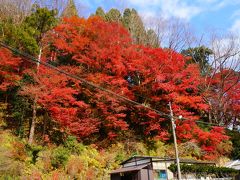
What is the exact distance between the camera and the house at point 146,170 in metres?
17.8

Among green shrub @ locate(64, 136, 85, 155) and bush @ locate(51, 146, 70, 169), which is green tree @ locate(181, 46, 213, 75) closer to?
green shrub @ locate(64, 136, 85, 155)

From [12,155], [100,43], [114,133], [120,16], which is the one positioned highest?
[120,16]

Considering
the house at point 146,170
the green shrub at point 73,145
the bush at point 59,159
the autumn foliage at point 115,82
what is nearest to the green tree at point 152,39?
the autumn foliage at point 115,82

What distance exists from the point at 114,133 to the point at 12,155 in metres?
9.67

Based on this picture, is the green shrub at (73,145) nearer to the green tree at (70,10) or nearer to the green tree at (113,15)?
the green tree at (70,10)

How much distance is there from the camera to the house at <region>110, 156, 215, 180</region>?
17.8m

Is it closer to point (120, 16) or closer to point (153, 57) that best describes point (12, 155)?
point (153, 57)

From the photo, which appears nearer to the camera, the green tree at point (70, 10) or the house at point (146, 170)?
the house at point (146, 170)

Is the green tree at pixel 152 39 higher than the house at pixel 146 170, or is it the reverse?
the green tree at pixel 152 39

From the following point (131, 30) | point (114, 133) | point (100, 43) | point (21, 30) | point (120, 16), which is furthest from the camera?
point (120, 16)

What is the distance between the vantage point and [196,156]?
26391 millimetres

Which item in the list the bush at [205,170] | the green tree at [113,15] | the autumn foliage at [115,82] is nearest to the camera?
the bush at [205,170]

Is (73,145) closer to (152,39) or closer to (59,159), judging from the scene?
(59,159)

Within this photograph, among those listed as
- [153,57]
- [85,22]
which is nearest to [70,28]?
[85,22]
